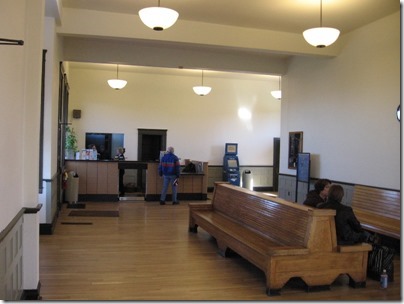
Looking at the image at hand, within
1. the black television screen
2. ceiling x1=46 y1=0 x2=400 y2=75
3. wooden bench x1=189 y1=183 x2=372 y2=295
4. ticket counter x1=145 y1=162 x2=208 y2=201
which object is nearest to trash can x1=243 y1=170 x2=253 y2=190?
ticket counter x1=145 y1=162 x2=208 y2=201

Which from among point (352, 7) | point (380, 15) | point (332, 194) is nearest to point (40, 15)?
point (332, 194)

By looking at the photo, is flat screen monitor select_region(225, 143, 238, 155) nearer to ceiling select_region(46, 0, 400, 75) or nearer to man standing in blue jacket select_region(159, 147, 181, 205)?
man standing in blue jacket select_region(159, 147, 181, 205)

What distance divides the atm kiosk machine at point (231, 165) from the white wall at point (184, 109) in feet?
1.09

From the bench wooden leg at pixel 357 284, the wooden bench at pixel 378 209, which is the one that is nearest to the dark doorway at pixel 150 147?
the wooden bench at pixel 378 209

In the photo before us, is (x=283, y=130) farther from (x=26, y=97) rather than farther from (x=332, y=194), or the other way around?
(x=26, y=97)

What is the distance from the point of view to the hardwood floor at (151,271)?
4.03 m

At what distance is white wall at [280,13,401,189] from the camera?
260 inches

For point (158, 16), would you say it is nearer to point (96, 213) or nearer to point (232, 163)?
point (96, 213)

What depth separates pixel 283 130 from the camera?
9.98 metres

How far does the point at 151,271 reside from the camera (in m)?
4.71

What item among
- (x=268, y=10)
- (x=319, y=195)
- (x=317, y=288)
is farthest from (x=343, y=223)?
(x=268, y=10)

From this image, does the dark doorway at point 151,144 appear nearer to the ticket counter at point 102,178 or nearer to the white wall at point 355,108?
the ticket counter at point 102,178

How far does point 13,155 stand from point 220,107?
10.6 meters

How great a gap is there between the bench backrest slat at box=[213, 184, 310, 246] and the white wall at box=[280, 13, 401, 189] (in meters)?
2.49
